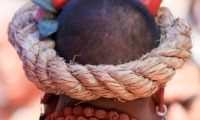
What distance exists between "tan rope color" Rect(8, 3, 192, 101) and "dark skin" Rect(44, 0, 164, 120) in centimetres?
2

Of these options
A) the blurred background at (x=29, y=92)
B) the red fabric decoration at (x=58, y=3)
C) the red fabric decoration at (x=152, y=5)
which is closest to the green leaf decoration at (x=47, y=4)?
the red fabric decoration at (x=58, y=3)

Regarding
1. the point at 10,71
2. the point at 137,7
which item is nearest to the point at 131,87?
the point at 137,7

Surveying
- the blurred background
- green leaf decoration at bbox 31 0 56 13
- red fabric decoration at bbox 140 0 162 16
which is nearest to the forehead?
the blurred background

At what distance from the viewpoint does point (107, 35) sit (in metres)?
0.60

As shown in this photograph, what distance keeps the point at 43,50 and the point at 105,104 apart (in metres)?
0.17

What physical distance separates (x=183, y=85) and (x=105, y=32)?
37.8 inches

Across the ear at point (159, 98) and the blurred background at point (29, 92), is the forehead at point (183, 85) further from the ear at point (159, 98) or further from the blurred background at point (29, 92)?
the ear at point (159, 98)

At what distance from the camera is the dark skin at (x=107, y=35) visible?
1.96 feet

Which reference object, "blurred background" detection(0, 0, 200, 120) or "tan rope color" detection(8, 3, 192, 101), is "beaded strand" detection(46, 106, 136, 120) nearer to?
"tan rope color" detection(8, 3, 192, 101)

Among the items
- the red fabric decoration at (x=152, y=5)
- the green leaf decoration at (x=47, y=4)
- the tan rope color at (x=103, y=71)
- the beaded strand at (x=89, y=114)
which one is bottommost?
the beaded strand at (x=89, y=114)

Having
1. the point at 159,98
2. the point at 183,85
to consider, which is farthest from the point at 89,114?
the point at 183,85

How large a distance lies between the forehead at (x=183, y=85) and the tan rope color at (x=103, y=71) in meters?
0.81

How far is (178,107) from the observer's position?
1466 mm

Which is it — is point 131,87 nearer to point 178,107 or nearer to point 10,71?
point 178,107
